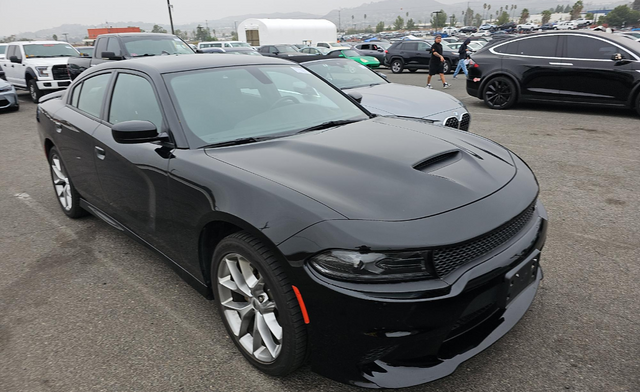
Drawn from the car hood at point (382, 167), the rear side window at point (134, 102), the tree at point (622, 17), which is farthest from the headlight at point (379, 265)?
the tree at point (622, 17)

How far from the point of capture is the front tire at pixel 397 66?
21.5 m

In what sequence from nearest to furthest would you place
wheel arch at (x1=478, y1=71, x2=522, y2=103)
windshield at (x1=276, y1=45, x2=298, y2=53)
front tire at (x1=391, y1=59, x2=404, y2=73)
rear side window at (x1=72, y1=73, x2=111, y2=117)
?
rear side window at (x1=72, y1=73, x2=111, y2=117), wheel arch at (x1=478, y1=71, x2=522, y2=103), front tire at (x1=391, y1=59, x2=404, y2=73), windshield at (x1=276, y1=45, x2=298, y2=53)

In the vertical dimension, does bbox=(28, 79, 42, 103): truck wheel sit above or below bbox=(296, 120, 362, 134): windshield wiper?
below

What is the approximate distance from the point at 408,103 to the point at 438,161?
13.9 feet

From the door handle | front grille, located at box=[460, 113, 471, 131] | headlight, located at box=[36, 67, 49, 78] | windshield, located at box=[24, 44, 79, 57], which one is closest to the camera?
the door handle

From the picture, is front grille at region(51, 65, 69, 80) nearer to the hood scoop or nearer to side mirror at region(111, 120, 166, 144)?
side mirror at region(111, 120, 166, 144)

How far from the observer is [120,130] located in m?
2.64

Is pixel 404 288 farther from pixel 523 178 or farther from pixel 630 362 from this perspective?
pixel 630 362

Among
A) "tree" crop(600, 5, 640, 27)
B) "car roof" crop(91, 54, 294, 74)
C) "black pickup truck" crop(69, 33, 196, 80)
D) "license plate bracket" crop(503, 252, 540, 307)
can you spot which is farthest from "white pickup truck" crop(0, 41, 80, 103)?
"tree" crop(600, 5, 640, 27)

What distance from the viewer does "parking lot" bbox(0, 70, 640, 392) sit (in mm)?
2309

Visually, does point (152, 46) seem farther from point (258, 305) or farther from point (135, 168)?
point (258, 305)

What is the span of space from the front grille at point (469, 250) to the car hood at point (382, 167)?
178 mm

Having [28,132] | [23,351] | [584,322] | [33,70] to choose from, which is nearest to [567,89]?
[584,322]

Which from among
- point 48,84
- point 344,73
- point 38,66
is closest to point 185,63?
point 344,73
